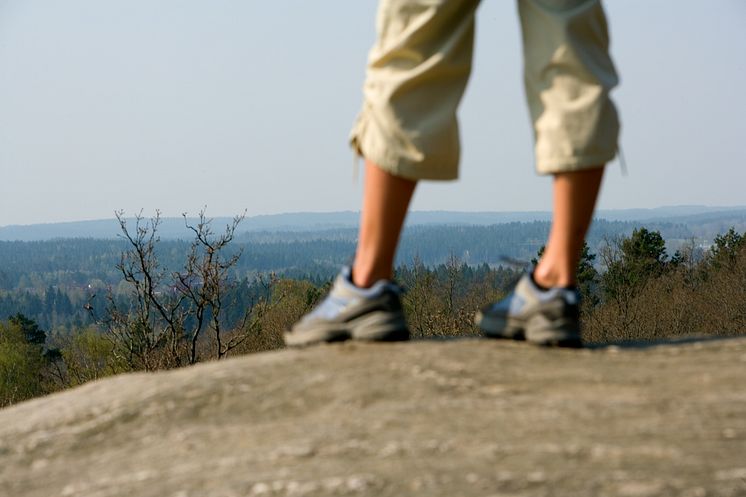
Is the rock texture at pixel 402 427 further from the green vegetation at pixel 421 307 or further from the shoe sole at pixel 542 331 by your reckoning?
the green vegetation at pixel 421 307

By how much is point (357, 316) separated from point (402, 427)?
740 millimetres

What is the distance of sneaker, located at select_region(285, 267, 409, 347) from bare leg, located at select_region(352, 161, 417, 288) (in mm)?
46

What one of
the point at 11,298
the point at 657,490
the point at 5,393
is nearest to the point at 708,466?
the point at 657,490

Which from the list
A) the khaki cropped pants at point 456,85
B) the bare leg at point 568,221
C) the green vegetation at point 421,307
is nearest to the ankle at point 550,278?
the bare leg at point 568,221

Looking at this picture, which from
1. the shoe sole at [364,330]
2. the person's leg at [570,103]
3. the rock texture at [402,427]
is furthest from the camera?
the shoe sole at [364,330]

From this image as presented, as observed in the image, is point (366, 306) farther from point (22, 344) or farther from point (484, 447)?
point (22, 344)

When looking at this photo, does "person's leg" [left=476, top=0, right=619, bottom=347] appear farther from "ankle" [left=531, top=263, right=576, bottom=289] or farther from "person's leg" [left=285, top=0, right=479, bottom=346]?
"person's leg" [left=285, top=0, right=479, bottom=346]

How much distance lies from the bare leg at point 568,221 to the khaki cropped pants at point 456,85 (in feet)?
0.19

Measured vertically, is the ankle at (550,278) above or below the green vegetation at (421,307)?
above

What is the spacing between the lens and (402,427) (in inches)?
111

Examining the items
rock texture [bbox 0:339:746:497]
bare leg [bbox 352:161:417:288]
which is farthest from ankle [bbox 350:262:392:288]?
rock texture [bbox 0:339:746:497]

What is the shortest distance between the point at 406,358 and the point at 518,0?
3.69 feet

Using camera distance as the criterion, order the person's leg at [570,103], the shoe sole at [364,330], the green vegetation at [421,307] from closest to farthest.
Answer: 1. the person's leg at [570,103]
2. the shoe sole at [364,330]
3. the green vegetation at [421,307]

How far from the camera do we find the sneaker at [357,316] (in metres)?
3.47
